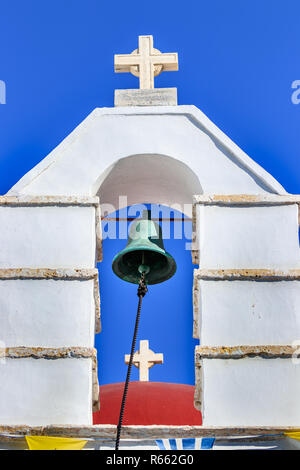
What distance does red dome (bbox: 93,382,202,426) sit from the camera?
718cm

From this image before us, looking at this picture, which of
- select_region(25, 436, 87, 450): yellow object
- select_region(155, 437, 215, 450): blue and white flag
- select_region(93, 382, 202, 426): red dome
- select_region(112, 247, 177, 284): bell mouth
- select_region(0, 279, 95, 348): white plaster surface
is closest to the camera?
select_region(25, 436, 87, 450): yellow object

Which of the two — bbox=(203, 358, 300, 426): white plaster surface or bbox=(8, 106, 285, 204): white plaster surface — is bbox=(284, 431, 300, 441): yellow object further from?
bbox=(8, 106, 285, 204): white plaster surface

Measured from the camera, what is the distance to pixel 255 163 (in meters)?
7.13

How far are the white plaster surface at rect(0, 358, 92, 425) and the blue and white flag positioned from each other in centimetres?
66

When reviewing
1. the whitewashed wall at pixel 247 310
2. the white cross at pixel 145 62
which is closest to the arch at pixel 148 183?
the whitewashed wall at pixel 247 310

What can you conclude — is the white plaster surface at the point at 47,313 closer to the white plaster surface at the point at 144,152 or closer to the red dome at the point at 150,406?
the white plaster surface at the point at 144,152

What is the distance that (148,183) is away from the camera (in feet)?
25.5

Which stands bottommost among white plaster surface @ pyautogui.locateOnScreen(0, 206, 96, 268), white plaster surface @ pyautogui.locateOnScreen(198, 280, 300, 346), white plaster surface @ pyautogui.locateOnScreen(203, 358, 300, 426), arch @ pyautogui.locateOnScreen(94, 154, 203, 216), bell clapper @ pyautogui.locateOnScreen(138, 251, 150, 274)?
white plaster surface @ pyautogui.locateOnScreen(203, 358, 300, 426)

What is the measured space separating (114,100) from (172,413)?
3.36 meters

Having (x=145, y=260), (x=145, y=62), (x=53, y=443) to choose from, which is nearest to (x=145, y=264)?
(x=145, y=260)

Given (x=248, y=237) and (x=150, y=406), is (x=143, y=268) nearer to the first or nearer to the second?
(x=248, y=237)

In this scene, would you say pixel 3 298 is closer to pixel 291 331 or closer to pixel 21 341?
pixel 21 341

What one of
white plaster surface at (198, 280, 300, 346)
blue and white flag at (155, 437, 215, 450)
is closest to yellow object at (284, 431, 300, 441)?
blue and white flag at (155, 437, 215, 450)
